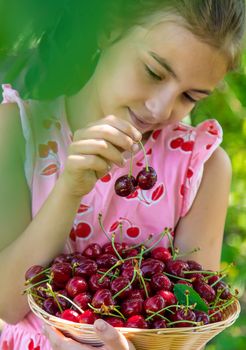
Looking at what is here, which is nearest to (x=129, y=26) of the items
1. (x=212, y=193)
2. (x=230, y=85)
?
(x=212, y=193)

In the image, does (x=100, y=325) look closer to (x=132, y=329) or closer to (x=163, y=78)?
(x=132, y=329)

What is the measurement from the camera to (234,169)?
2.25m

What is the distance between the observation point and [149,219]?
124 centimetres

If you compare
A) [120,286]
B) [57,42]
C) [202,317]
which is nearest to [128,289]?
[120,286]

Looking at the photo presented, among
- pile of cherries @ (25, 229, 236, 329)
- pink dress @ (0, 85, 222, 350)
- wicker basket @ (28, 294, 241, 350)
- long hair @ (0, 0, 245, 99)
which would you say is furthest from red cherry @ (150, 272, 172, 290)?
long hair @ (0, 0, 245, 99)

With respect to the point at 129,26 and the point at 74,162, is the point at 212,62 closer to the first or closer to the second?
the point at 74,162

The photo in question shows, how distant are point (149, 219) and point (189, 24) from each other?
1.45 feet

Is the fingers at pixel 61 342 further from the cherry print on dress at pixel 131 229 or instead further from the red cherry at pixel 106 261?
the cherry print on dress at pixel 131 229

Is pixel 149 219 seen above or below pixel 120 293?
below

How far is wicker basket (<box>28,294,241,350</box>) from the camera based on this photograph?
0.86 m

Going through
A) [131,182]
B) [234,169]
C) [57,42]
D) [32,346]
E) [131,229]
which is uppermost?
[57,42]

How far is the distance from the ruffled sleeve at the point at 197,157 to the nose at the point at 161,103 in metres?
0.26

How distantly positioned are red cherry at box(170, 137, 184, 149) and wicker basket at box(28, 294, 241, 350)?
480mm

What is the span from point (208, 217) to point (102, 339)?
1.65 feet
